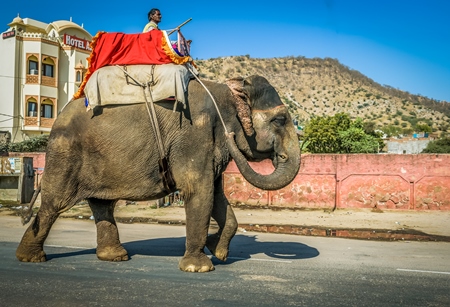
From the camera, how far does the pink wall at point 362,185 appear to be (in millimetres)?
18859

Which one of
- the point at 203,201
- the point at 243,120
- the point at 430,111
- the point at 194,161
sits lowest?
the point at 203,201

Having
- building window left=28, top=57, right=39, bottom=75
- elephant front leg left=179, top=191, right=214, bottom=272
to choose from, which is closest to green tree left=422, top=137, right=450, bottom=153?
building window left=28, top=57, right=39, bottom=75

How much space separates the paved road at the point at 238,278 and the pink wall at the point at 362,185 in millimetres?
10182

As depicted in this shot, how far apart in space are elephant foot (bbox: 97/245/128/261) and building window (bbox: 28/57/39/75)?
40.8 m

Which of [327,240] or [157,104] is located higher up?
[157,104]

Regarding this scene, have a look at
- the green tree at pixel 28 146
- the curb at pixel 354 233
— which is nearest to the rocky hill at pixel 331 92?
the green tree at pixel 28 146

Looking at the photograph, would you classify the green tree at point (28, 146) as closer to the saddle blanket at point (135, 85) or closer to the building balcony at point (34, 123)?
the building balcony at point (34, 123)

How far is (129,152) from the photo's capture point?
6.71 meters

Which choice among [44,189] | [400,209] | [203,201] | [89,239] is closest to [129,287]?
[203,201]

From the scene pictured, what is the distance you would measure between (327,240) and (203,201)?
524cm

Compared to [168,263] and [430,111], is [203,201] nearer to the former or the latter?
[168,263]

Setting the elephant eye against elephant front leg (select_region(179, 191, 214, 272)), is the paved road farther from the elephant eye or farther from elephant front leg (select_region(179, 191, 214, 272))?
the elephant eye

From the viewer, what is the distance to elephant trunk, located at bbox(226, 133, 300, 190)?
6.62m

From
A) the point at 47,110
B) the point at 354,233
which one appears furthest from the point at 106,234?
the point at 47,110
